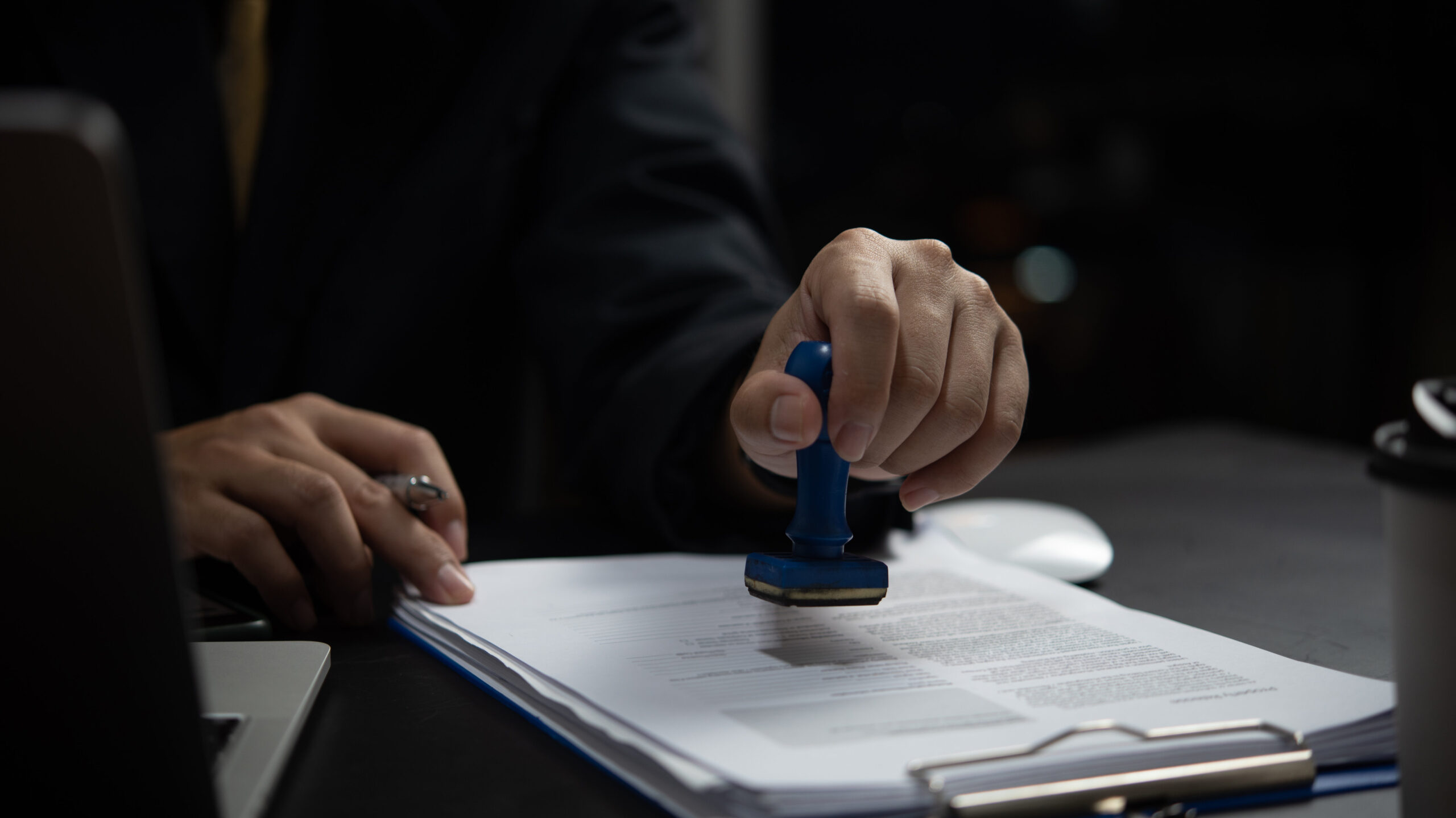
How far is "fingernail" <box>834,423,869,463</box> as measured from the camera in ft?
1.36

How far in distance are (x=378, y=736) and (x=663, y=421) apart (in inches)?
12.7

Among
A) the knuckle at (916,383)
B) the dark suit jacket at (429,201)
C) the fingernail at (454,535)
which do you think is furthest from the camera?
the dark suit jacket at (429,201)

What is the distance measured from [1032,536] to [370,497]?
368 millimetres

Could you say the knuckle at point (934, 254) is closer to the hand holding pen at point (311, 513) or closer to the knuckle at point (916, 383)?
the knuckle at point (916, 383)

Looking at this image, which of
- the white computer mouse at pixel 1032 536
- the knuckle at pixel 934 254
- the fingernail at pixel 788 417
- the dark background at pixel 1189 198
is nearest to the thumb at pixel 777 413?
the fingernail at pixel 788 417

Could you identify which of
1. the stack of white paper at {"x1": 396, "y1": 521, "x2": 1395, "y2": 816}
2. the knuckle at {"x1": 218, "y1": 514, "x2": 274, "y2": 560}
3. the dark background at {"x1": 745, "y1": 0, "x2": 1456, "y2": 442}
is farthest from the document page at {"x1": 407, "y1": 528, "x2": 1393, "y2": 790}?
the dark background at {"x1": 745, "y1": 0, "x2": 1456, "y2": 442}

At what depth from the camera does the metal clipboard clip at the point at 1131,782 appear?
29 centimetres

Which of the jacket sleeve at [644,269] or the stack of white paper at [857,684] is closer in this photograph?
the stack of white paper at [857,684]

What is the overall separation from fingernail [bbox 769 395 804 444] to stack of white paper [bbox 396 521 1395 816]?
0.29ft

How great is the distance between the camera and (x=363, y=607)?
50 cm

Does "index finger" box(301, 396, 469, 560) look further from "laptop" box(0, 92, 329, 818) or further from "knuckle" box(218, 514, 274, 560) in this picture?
"laptop" box(0, 92, 329, 818)

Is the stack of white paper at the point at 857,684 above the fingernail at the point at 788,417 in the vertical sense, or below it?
below

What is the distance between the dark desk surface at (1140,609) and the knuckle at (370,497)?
6 cm

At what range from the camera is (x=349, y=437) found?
576mm
